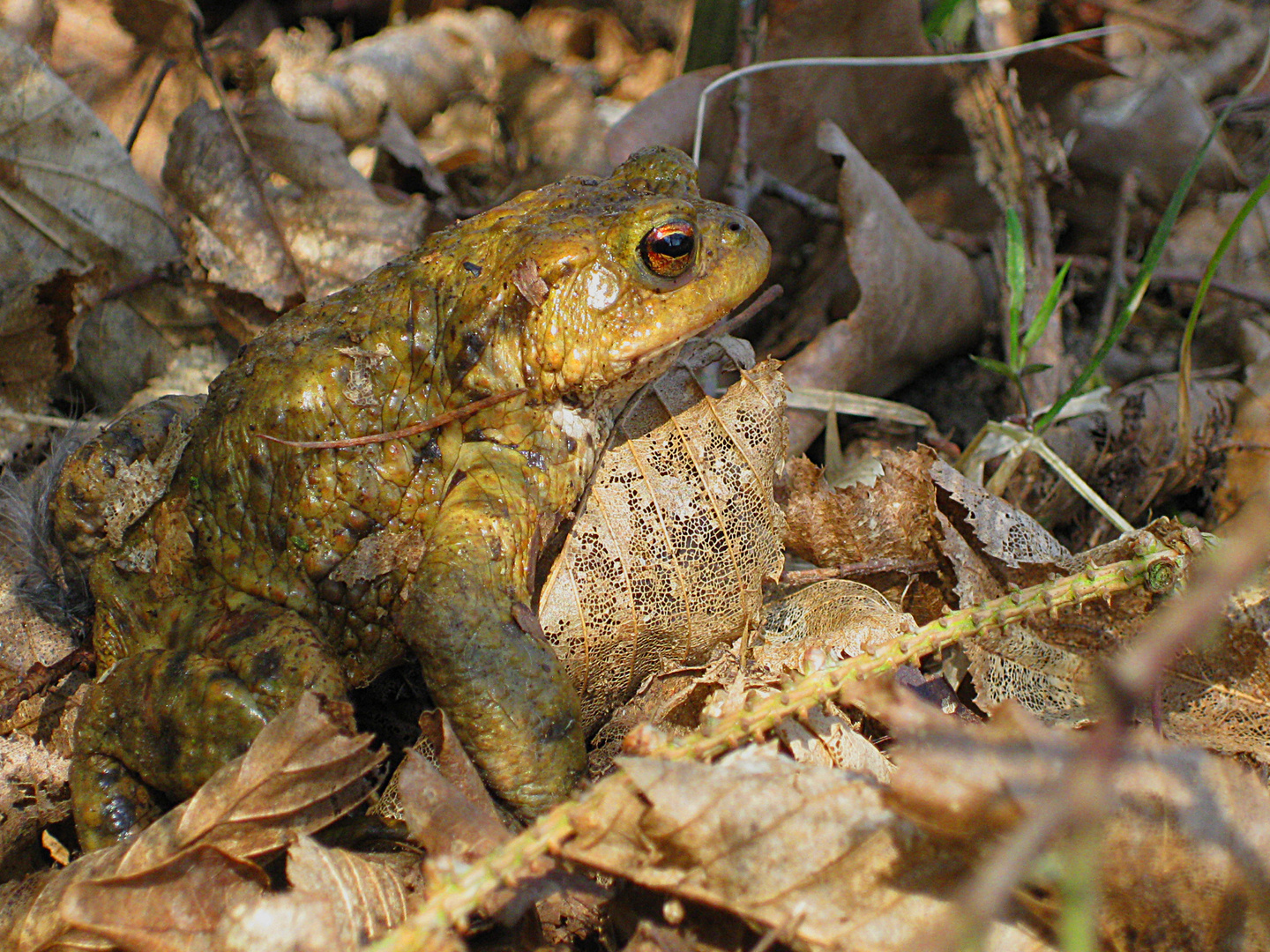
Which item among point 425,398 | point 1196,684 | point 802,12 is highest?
point 802,12

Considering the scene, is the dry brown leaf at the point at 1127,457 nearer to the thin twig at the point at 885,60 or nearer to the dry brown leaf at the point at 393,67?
the thin twig at the point at 885,60

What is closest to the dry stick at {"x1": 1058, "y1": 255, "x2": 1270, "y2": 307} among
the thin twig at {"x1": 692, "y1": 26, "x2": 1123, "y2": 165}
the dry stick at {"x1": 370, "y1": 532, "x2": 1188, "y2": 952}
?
the thin twig at {"x1": 692, "y1": 26, "x2": 1123, "y2": 165}

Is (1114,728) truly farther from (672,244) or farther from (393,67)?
(393,67)

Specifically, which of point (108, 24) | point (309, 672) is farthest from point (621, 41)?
point (309, 672)

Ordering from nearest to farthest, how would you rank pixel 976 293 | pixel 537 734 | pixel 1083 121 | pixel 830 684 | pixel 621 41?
pixel 830 684 < pixel 537 734 < pixel 976 293 < pixel 1083 121 < pixel 621 41

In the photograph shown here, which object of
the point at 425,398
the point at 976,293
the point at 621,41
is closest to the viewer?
the point at 425,398

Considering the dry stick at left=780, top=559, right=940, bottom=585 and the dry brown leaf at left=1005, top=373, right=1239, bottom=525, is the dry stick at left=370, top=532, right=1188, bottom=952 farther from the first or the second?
the dry brown leaf at left=1005, top=373, right=1239, bottom=525

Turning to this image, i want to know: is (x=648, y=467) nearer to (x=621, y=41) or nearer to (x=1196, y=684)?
(x=1196, y=684)
